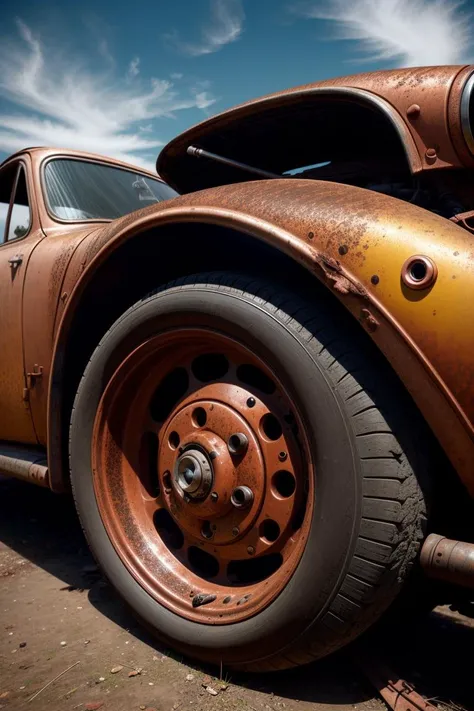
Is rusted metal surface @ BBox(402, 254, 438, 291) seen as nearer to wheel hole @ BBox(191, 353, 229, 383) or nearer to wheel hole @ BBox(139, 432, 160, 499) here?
wheel hole @ BBox(191, 353, 229, 383)

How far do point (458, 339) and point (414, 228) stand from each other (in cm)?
30

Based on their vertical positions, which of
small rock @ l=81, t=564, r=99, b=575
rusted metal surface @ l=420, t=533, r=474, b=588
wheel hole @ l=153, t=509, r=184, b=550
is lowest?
small rock @ l=81, t=564, r=99, b=575

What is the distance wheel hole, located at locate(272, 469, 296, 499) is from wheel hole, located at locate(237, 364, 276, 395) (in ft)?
0.99

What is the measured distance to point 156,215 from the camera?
184cm

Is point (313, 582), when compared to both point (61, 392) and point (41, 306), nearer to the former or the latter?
point (61, 392)

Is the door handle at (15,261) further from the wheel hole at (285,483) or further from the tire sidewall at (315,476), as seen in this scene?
the wheel hole at (285,483)

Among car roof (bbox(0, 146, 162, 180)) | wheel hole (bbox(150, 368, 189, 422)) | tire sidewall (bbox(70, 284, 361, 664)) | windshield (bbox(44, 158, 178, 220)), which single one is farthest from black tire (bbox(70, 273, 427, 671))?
car roof (bbox(0, 146, 162, 180))

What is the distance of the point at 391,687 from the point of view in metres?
1.59

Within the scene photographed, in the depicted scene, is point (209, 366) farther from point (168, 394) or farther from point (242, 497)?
point (242, 497)

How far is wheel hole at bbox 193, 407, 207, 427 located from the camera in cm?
190

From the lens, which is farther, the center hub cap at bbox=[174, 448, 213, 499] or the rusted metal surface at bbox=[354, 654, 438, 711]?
the center hub cap at bbox=[174, 448, 213, 499]

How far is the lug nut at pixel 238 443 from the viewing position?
174 centimetres

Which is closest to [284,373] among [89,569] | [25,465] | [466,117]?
[466,117]

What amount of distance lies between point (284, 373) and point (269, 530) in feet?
1.75
